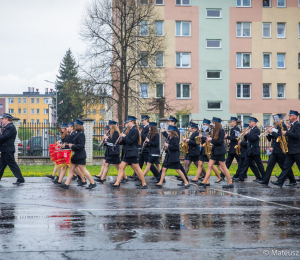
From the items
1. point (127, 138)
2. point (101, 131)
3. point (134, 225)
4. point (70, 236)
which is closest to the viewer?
point (70, 236)

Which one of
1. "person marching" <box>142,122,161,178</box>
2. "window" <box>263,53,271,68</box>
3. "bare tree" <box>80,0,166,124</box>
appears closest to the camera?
"person marching" <box>142,122,161,178</box>

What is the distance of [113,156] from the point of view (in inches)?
496

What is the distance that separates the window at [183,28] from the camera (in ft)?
127

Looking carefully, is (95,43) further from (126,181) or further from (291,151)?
(291,151)

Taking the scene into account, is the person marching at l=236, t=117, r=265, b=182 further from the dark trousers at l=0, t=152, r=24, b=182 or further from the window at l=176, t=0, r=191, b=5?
the window at l=176, t=0, r=191, b=5

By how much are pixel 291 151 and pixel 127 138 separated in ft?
15.4

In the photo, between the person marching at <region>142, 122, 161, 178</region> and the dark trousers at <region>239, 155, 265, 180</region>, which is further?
the dark trousers at <region>239, 155, 265, 180</region>

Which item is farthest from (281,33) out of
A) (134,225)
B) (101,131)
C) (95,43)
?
(134,225)

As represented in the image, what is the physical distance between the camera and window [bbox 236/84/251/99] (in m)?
39.4

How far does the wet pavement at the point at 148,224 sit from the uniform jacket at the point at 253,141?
2414 mm

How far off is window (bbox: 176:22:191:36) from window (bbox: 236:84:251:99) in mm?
7044

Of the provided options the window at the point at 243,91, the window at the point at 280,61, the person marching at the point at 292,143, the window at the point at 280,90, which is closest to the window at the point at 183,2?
the window at the point at 243,91

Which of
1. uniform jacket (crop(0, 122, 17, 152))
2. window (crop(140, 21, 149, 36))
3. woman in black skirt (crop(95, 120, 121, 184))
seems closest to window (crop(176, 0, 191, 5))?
window (crop(140, 21, 149, 36))

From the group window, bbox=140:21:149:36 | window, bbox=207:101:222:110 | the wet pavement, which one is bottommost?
the wet pavement
